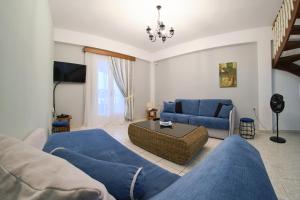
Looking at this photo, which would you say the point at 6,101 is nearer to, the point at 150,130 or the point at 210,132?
the point at 150,130

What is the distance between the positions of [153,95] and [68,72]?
3241mm

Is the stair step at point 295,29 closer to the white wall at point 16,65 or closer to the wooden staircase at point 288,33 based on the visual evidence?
the wooden staircase at point 288,33

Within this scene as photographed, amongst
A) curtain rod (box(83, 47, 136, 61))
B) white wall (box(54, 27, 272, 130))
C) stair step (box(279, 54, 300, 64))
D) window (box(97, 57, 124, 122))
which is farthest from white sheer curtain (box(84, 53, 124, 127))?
stair step (box(279, 54, 300, 64))

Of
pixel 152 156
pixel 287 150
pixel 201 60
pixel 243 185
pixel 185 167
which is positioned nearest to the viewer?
pixel 243 185

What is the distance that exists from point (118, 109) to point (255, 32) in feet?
15.1

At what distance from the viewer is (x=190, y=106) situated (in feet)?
14.2

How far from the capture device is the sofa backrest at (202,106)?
3799 millimetres

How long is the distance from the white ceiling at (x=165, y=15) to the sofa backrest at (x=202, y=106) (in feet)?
6.52

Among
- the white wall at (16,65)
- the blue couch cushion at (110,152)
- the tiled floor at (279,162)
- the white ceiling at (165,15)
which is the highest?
the white ceiling at (165,15)

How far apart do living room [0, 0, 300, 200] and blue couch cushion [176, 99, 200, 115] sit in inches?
1.2

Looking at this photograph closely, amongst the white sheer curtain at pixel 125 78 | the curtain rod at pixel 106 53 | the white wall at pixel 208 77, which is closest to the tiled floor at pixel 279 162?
the white wall at pixel 208 77

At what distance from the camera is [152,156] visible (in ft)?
7.45

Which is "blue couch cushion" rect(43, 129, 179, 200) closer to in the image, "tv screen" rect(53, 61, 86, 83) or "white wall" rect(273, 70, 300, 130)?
"tv screen" rect(53, 61, 86, 83)

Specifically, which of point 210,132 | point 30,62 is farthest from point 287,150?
point 30,62
